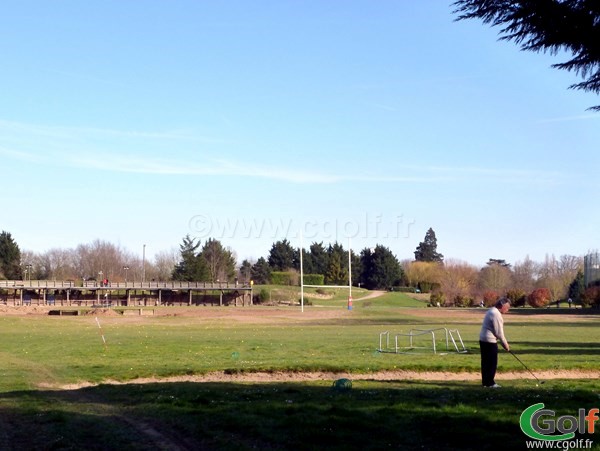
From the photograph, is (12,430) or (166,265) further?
(166,265)

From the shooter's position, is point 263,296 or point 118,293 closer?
point 263,296

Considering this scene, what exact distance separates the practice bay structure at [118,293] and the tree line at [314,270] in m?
15.4

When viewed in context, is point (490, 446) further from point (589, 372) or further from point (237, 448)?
point (589, 372)

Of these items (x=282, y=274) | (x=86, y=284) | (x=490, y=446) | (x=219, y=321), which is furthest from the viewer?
(x=282, y=274)

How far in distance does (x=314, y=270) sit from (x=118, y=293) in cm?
5561

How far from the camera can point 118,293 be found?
10238 cm

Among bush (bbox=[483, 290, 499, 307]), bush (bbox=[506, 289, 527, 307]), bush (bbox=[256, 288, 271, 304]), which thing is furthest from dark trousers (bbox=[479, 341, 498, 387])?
bush (bbox=[256, 288, 271, 304])

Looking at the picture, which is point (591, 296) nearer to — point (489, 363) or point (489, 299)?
point (489, 299)

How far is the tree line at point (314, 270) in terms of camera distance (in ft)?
395

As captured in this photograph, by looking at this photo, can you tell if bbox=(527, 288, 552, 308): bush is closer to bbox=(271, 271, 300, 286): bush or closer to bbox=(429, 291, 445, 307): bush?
bbox=(429, 291, 445, 307): bush

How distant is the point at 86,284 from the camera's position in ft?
307

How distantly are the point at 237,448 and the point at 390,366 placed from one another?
12.8 meters

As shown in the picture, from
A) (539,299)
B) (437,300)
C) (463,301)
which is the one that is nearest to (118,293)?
(437,300)

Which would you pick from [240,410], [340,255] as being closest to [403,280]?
[340,255]
